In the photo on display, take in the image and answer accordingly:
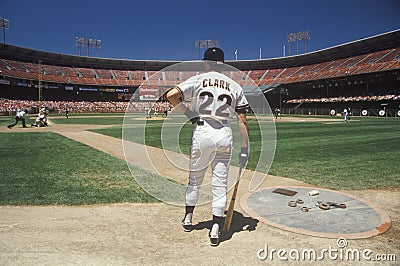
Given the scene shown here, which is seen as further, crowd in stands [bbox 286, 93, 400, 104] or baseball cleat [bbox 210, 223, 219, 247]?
crowd in stands [bbox 286, 93, 400, 104]

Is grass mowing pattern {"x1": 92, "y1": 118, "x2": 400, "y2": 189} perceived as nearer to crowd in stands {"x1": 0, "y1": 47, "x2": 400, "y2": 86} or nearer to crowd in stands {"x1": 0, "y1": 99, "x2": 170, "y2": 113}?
crowd in stands {"x1": 0, "y1": 47, "x2": 400, "y2": 86}

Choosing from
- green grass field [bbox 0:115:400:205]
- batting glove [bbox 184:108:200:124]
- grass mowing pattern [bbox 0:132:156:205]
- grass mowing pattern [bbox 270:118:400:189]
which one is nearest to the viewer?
batting glove [bbox 184:108:200:124]

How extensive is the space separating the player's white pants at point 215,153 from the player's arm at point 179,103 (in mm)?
129

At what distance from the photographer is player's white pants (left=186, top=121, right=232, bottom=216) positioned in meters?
3.23

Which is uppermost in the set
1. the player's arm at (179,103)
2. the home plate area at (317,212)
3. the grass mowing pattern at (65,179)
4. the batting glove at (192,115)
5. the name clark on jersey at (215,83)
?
the name clark on jersey at (215,83)

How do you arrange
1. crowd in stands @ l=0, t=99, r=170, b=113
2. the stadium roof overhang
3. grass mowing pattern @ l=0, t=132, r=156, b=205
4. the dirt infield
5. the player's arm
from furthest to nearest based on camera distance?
1. the stadium roof overhang
2. crowd in stands @ l=0, t=99, r=170, b=113
3. grass mowing pattern @ l=0, t=132, r=156, b=205
4. the player's arm
5. the dirt infield

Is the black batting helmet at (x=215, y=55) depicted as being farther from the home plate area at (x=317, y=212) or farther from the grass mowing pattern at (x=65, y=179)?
the grass mowing pattern at (x=65, y=179)

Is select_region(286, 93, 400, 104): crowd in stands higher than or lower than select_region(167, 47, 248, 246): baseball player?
higher

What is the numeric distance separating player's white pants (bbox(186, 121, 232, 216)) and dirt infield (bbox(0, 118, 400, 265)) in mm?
497

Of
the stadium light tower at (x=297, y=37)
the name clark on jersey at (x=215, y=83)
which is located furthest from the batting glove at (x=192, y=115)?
the stadium light tower at (x=297, y=37)

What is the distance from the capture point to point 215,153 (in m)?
3.29

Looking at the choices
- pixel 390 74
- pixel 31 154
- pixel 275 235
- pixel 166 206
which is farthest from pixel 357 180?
pixel 390 74

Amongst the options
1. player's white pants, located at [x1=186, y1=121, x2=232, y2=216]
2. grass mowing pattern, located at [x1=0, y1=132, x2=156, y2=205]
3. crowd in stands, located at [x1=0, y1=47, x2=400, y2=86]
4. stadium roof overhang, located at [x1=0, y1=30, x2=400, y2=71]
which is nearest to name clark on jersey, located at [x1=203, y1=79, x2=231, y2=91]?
player's white pants, located at [x1=186, y1=121, x2=232, y2=216]

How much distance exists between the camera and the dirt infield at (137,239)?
9.00 ft
